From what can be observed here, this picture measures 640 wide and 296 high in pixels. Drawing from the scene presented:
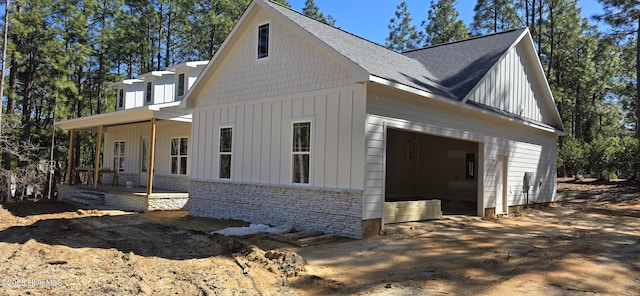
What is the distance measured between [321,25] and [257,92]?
2.64 m

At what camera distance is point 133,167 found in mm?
19922

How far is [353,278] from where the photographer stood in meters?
6.14

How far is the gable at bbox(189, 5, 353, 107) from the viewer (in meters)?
9.91

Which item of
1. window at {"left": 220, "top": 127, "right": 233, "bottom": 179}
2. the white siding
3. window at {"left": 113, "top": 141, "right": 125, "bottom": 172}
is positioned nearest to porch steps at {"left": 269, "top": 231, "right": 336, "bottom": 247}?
the white siding

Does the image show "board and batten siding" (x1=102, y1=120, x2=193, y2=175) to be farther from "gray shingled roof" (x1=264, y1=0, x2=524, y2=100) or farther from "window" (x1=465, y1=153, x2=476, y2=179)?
"window" (x1=465, y1=153, x2=476, y2=179)

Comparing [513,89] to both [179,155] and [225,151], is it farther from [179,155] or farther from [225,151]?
[179,155]

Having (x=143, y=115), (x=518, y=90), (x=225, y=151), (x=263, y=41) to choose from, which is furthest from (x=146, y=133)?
(x=518, y=90)

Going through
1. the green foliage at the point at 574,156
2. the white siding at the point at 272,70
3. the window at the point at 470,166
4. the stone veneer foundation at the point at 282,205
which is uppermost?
the white siding at the point at 272,70

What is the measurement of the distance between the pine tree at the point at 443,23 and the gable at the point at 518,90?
17.3 m

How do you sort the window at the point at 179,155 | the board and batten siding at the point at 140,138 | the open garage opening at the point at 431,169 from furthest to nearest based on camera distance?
1. the board and batten siding at the point at 140,138
2. the window at the point at 179,155
3. the open garage opening at the point at 431,169

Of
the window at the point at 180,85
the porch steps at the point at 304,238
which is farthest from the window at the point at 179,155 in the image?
the porch steps at the point at 304,238

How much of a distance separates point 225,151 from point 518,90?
1020cm

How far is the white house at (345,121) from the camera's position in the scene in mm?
9109

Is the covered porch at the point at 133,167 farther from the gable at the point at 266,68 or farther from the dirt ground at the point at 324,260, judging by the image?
the dirt ground at the point at 324,260
